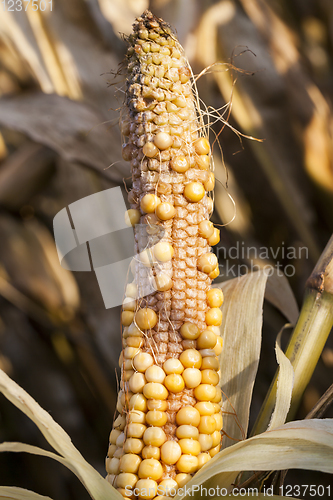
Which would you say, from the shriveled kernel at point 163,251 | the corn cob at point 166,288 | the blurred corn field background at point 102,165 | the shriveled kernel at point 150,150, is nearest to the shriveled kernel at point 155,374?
the corn cob at point 166,288

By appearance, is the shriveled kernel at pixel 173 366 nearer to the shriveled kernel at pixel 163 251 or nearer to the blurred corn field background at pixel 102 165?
the shriveled kernel at pixel 163 251

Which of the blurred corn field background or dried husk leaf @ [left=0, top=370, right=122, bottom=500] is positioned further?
the blurred corn field background

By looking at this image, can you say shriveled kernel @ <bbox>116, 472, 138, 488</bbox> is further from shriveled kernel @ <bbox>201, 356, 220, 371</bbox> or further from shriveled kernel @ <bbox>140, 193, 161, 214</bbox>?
shriveled kernel @ <bbox>140, 193, 161, 214</bbox>

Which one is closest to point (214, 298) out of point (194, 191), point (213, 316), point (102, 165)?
point (213, 316)

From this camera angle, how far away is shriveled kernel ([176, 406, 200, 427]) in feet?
1.12

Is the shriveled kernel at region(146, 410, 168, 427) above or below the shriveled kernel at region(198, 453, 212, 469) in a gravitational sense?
above

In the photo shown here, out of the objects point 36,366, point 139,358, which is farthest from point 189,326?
point 36,366

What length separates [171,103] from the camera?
36cm

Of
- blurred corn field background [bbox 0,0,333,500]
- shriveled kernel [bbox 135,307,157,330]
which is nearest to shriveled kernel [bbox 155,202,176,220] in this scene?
shriveled kernel [bbox 135,307,157,330]

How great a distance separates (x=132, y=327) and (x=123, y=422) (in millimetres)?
112

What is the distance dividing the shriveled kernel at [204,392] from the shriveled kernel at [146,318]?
8 cm

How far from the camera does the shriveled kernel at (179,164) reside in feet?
1.16

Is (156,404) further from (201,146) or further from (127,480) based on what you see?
(201,146)

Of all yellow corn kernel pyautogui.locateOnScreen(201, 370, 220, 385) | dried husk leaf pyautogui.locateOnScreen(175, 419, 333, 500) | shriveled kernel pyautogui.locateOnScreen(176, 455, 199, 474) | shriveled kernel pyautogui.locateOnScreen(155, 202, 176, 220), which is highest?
shriveled kernel pyautogui.locateOnScreen(155, 202, 176, 220)
